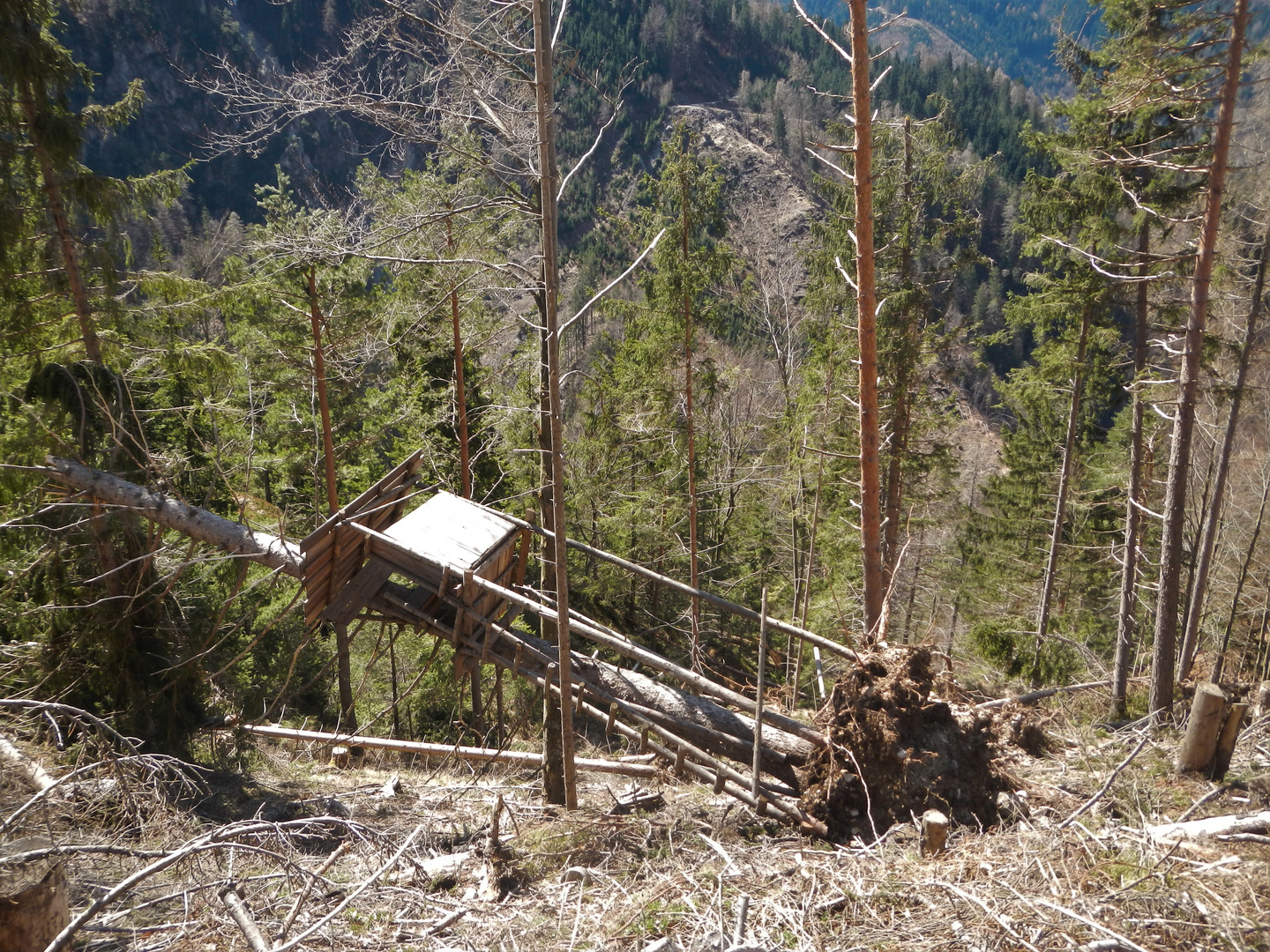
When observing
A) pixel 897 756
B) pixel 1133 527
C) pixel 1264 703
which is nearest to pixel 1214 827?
pixel 897 756

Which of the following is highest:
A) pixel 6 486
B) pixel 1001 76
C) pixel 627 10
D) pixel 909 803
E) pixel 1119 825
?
pixel 627 10

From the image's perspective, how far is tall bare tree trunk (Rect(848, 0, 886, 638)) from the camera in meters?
6.95

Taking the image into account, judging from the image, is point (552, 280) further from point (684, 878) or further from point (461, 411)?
point (461, 411)

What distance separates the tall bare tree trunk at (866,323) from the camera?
6949mm

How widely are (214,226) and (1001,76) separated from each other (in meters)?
98.2

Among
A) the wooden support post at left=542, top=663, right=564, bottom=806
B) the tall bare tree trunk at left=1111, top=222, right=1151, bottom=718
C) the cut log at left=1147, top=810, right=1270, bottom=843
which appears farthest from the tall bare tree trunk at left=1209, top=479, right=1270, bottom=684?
the wooden support post at left=542, top=663, right=564, bottom=806

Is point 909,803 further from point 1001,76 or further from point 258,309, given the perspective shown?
point 1001,76

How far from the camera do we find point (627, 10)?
105625mm

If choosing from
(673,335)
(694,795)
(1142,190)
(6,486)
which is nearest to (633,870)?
(694,795)

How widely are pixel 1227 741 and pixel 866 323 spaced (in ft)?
15.7

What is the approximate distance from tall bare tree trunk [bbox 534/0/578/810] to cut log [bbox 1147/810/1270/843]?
13.0 ft

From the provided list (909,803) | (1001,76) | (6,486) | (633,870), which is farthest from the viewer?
(1001,76)

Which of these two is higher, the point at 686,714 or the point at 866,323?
the point at 866,323

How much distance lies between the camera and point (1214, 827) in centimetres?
509
